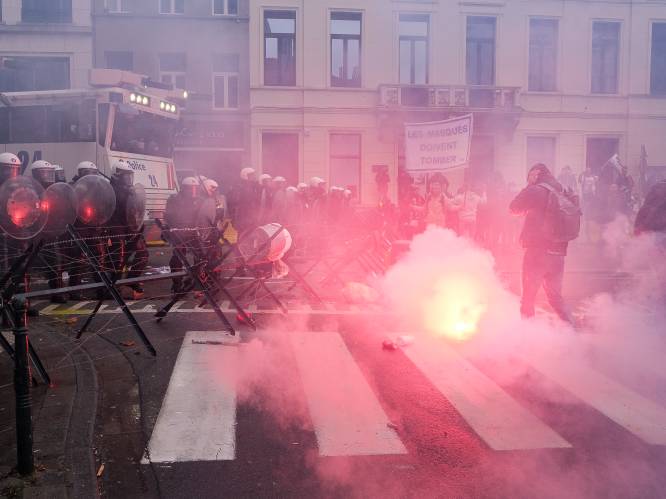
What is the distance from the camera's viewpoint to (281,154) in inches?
818

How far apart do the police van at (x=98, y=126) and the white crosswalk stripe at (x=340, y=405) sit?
770 centimetres

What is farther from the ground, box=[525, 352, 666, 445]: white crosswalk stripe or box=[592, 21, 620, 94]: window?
box=[592, 21, 620, 94]: window

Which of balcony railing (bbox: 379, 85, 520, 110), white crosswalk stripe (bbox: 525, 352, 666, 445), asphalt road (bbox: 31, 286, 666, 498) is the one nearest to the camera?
asphalt road (bbox: 31, 286, 666, 498)

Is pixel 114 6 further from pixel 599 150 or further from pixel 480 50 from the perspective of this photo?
pixel 599 150

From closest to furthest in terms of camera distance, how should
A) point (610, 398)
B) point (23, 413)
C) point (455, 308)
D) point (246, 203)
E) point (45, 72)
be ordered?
1. point (23, 413)
2. point (610, 398)
3. point (455, 308)
4. point (246, 203)
5. point (45, 72)

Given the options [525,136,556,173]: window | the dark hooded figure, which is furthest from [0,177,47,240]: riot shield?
[525,136,556,173]: window

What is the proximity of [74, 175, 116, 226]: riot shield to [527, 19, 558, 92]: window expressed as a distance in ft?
61.4

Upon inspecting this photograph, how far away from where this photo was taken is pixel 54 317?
6.97 meters

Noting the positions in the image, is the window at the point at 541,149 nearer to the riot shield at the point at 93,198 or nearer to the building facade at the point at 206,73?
the building facade at the point at 206,73

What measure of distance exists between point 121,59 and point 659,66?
60.9 feet

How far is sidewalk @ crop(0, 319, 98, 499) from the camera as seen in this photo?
9.62 feet

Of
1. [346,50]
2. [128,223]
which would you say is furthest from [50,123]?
[346,50]

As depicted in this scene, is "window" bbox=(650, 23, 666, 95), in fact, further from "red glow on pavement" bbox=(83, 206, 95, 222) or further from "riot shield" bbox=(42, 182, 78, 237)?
"riot shield" bbox=(42, 182, 78, 237)

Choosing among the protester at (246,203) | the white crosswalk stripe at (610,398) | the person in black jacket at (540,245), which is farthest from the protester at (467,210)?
the white crosswalk stripe at (610,398)
